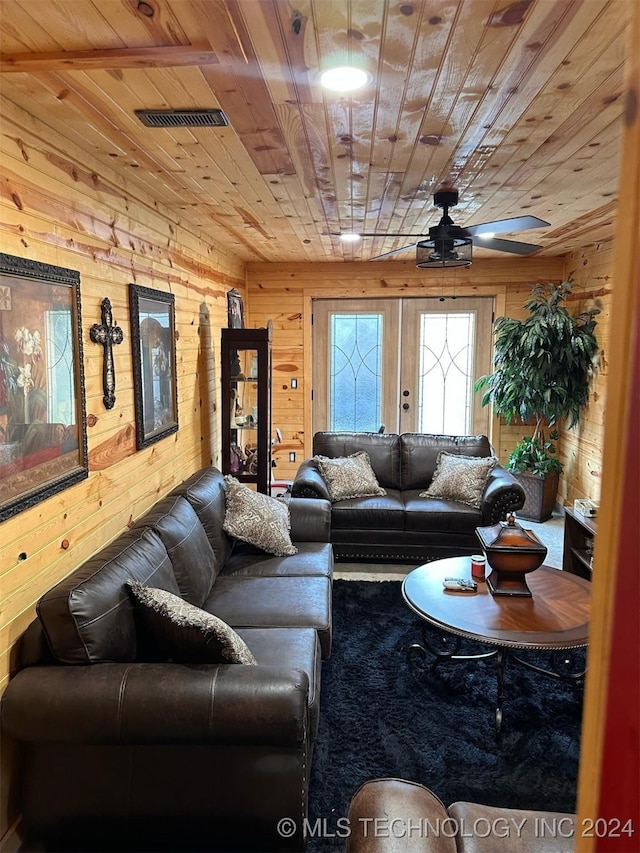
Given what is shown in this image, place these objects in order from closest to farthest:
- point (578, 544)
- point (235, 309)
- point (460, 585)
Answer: point (460, 585) < point (578, 544) < point (235, 309)

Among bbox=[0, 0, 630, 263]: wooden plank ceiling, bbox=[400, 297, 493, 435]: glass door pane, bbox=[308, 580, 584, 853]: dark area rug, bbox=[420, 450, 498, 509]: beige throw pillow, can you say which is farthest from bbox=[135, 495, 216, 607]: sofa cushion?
bbox=[400, 297, 493, 435]: glass door pane

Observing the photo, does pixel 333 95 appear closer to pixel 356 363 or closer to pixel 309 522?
pixel 309 522

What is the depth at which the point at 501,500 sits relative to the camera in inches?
156

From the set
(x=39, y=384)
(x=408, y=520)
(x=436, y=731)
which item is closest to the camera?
(x=39, y=384)

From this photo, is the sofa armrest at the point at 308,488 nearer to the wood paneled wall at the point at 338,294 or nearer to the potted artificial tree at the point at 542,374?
the wood paneled wall at the point at 338,294

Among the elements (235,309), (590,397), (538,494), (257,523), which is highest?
(235,309)

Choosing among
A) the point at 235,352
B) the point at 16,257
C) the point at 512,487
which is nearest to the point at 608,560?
the point at 16,257

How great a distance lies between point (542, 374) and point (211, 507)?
3302 millimetres

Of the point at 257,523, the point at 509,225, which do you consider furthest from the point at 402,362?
the point at 257,523

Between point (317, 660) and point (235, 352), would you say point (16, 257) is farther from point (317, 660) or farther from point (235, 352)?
point (235, 352)

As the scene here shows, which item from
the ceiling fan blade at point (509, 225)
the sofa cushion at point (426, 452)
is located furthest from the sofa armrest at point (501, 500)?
the ceiling fan blade at point (509, 225)

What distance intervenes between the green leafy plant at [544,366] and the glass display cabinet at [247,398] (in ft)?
7.55

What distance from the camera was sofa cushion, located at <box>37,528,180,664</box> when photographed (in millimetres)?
1801

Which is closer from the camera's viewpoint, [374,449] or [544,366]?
[374,449]
